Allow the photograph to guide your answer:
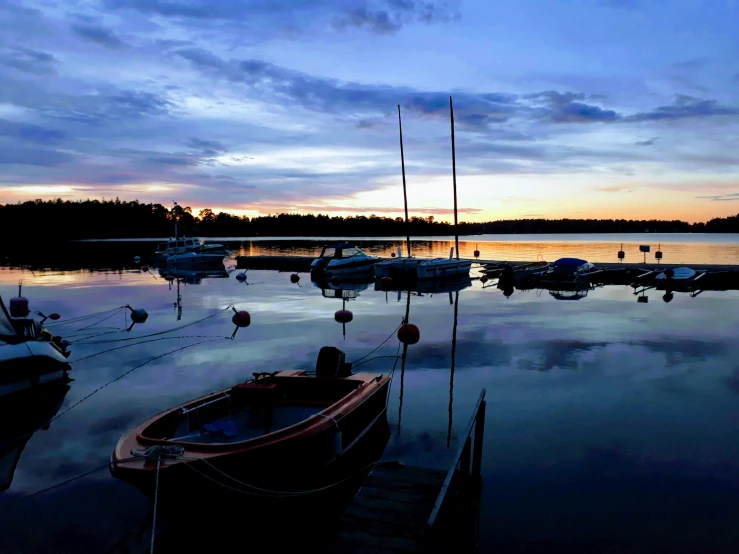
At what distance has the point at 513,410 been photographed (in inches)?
530

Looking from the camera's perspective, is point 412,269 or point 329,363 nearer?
point 329,363

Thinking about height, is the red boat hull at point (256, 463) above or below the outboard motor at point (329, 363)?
below

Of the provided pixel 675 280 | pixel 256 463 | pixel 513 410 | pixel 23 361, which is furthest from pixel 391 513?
pixel 675 280

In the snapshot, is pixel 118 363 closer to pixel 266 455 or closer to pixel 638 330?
pixel 266 455

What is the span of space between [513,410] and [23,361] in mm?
12718

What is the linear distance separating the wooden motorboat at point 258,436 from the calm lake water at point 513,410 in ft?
4.72

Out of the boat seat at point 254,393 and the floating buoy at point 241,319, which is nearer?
the boat seat at point 254,393

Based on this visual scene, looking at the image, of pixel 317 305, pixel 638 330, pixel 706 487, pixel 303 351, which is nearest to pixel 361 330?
pixel 303 351

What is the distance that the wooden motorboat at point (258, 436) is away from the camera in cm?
732

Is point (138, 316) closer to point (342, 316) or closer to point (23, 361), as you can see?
point (342, 316)

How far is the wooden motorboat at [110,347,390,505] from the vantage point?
288 inches

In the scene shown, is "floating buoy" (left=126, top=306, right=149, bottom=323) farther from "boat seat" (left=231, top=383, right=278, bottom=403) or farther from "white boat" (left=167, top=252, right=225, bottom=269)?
"white boat" (left=167, top=252, right=225, bottom=269)

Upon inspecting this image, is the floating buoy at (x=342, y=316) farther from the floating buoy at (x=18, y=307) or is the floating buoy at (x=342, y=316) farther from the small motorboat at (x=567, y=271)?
the small motorboat at (x=567, y=271)

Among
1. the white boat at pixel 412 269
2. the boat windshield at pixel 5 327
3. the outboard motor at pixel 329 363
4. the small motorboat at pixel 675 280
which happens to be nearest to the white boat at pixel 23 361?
the boat windshield at pixel 5 327
